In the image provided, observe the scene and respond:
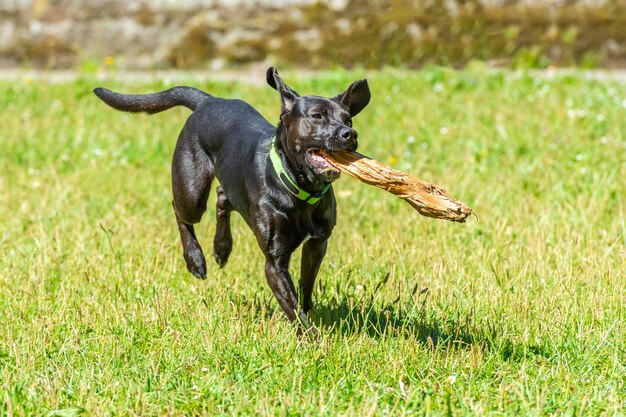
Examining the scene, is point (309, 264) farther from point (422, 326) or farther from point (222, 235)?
point (222, 235)

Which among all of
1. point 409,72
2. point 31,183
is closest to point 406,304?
point 31,183

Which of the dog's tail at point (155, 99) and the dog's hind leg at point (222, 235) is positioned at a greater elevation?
the dog's tail at point (155, 99)

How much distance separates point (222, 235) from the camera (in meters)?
6.07

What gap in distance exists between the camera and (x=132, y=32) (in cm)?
1245

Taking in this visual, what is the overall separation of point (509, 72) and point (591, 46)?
1143mm

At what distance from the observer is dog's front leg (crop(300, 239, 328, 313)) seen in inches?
203

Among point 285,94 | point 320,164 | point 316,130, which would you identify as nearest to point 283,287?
point 320,164

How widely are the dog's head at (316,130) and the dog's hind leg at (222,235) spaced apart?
3.87 feet

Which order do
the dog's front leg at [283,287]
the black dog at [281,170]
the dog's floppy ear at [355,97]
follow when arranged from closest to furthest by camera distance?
the black dog at [281,170]
the dog's front leg at [283,287]
the dog's floppy ear at [355,97]

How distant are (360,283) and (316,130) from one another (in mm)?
1290

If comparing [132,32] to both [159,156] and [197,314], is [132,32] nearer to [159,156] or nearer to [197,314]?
[159,156]

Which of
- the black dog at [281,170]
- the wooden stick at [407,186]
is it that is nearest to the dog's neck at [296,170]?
the black dog at [281,170]

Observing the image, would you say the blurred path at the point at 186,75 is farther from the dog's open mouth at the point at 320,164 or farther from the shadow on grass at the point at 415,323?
the dog's open mouth at the point at 320,164

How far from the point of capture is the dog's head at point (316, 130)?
15.4 ft
